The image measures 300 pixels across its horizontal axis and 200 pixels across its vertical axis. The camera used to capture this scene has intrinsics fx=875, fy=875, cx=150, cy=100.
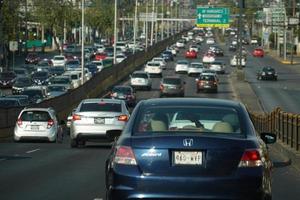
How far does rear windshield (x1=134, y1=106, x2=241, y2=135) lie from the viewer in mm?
9914

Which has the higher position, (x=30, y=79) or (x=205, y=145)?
(x=205, y=145)

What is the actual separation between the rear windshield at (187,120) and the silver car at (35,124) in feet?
71.3

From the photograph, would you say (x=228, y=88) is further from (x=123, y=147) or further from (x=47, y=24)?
(x=123, y=147)

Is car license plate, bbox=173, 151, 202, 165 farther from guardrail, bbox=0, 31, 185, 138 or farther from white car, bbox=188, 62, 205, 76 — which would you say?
white car, bbox=188, 62, 205, 76

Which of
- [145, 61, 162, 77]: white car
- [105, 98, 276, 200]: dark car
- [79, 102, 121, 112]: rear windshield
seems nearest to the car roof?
[105, 98, 276, 200]: dark car

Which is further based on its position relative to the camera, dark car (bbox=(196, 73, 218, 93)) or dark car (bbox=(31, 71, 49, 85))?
dark car (bbox=(196, 73, 218, 93))

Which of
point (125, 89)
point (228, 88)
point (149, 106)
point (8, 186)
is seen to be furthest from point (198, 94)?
point (149, 106)

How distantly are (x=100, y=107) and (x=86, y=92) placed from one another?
30.8 metres

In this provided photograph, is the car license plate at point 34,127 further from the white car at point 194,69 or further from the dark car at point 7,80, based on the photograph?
the white car at point 194,69

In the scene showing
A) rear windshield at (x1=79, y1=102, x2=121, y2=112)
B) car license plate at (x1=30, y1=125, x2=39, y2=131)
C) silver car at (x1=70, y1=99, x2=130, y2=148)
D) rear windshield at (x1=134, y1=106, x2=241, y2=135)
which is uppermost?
rear windshield at (x1=134, y1=106, x2=241, y2=135)

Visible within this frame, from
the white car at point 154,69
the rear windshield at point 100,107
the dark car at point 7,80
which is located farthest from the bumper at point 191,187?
the white car at point 154,69

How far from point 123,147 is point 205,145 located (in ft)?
3.02

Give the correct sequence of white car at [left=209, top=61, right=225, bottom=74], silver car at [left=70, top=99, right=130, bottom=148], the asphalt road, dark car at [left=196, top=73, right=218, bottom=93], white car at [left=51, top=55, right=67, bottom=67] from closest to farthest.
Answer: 1. the asphalt road
2. silver car at [left=70, top=99, right=130, bottom=148]
3. dark car at [left=196, top=73, right=218, bottom=93]
4. white car at [left=51, top=55, right=67, bottom=67]
5. white car at [left=209, top=61, right=225, bottom=74]

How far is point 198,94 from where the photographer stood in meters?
68.5
